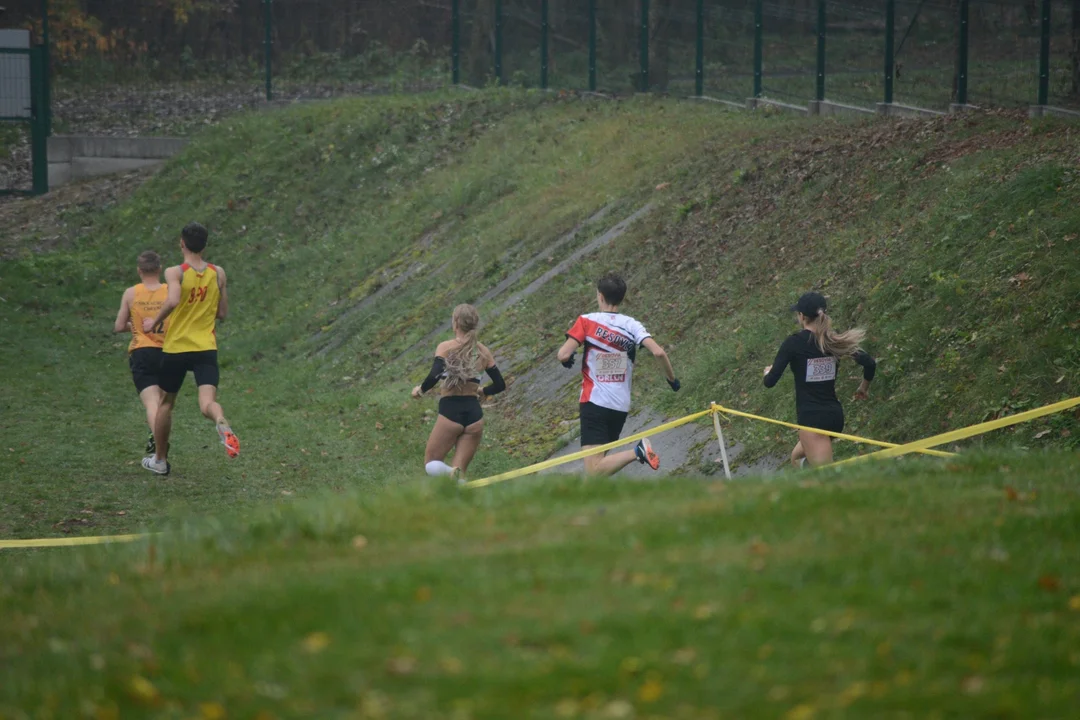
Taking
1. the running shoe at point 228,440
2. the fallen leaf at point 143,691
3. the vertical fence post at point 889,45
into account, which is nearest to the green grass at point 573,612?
the fallen leaf at point 143,691

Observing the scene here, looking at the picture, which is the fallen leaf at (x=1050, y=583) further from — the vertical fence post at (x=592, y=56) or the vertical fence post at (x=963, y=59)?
the vertical fence post at (x=592, y=56)

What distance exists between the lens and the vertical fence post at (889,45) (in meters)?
19.6

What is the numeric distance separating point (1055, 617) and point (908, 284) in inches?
290

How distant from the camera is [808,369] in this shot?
31.3ft

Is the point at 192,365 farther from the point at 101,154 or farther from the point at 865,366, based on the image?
the point at 101,154

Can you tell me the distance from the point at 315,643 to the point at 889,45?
17023 millimetres

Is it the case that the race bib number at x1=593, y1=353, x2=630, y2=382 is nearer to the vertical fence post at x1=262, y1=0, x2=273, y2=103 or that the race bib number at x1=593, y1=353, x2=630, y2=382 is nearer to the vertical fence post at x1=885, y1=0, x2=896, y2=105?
the vertical fence post at x1=885, y1=0, x2=896, y2=105

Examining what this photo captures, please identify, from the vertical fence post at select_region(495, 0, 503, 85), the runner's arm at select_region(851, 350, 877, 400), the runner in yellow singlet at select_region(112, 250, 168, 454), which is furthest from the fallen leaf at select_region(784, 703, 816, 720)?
the vertical fence post at select_region(495, 0, 503, 85)

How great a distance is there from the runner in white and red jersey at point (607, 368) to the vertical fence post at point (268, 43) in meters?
23.4

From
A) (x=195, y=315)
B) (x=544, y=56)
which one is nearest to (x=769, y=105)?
(x=544, y=56)

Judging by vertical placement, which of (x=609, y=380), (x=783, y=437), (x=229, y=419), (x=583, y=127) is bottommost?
(x=229, y=419)

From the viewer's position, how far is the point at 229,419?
16062 mm

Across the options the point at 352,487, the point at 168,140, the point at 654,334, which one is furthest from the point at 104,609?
the point at 168,140

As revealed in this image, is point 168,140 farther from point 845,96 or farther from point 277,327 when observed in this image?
point 845,96
